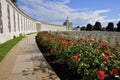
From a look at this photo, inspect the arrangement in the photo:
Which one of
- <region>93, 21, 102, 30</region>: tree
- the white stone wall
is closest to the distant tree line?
<region>93, 21, 102, 30</region>: tree

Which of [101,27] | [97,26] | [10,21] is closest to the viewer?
[10,21]

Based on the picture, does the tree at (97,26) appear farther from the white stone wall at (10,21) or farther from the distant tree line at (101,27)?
the white stone wall at (10,21)

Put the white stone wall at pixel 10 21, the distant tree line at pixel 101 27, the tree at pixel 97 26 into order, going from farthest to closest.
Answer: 1. the tree at pixel 97 26
2. the distant tree line at pixel 101 27
3. the white stone wall at pixel 10 21

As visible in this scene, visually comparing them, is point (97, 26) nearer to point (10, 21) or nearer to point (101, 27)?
point (101, 27)

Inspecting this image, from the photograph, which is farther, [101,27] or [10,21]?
[101,27]

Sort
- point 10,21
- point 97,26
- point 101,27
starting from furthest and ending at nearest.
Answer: point 97,26, point 101,27, point 10,21

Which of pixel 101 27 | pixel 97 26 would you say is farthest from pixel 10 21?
pixel 97 26

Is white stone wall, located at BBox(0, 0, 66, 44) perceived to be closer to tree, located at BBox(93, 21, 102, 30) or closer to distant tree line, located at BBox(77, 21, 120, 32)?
distant tree line, located at BBox(77, 21, 120, 32)

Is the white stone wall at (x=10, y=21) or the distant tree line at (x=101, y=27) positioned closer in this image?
the white stone wall at (x=10, y=21)

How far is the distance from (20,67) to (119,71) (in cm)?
400

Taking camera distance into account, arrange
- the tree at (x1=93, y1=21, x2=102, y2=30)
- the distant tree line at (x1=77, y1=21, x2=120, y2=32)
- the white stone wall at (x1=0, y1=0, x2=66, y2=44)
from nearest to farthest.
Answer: the white stone wall at (x1=0, y1=0, x2=66, y2=44), the distant tree line at (x1=77, y1=21, x2=120, y2=32), the tree at (x1=93, y1=21, x2=102, y2=30)

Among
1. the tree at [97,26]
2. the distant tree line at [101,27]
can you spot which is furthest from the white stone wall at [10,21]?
the tree at [97,26]

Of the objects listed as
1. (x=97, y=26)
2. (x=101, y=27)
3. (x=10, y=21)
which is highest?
(x=10, y=21)

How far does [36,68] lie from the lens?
252 inches
